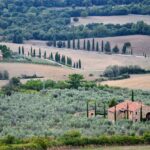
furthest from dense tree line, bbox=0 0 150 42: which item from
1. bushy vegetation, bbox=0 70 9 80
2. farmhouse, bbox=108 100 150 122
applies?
farmhouse, bbox=108 100 150 122

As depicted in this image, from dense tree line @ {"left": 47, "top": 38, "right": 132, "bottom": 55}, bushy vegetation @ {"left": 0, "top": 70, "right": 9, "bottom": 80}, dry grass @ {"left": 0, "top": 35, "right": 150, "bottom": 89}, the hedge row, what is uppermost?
the hedge row

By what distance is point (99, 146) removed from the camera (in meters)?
38.3

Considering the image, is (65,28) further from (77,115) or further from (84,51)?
(77,115)

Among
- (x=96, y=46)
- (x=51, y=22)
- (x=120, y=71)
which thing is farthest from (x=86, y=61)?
(x=51, y=22)

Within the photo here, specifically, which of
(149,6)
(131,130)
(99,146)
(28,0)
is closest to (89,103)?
(131,130)

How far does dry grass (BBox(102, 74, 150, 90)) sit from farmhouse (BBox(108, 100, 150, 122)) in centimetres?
1943

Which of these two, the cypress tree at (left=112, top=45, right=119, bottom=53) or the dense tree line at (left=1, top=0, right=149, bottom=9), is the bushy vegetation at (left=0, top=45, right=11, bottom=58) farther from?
the dense tree line at (left=1, top=0, right=149, bottom=9)

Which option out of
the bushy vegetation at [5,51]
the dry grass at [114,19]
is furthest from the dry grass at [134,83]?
the dry grass at [114,19]

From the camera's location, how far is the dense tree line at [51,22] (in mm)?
119938

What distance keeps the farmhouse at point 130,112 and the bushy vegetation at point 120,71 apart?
29033 mm

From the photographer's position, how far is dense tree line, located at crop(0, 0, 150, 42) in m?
120

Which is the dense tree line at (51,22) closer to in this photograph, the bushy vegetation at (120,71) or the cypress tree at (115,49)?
the cypress tree at (115,49)

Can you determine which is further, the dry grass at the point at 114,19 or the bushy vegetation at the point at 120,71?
the dry grass at the point at 114,19

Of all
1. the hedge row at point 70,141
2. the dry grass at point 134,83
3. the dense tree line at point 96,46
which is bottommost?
the dense tree line at point 96,46
